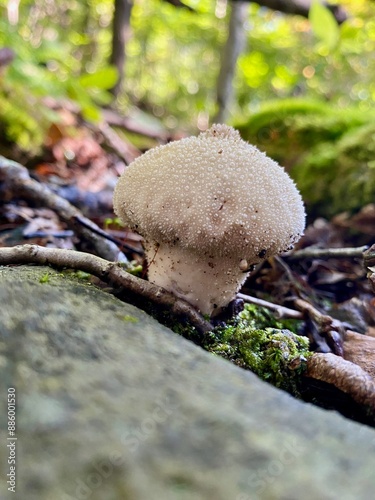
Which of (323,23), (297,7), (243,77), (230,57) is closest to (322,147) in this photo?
(323,23)

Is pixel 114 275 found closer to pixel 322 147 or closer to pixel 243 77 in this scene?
pixel 322 147

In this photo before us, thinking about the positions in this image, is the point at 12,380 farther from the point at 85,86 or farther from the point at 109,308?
the point at 85,86

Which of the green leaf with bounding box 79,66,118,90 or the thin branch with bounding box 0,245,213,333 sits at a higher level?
the green leaf with bounding box 79,66,118,90

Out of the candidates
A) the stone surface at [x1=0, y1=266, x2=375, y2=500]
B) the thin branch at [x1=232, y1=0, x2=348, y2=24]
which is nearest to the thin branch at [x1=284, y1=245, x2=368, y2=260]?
the stone surface at [x1=0, y1=266, x2=375, y2=500]

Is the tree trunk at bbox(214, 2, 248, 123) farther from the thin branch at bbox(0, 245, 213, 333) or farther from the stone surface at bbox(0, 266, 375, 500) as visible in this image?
the stone surface at bbox(0, 266, 375, 500)

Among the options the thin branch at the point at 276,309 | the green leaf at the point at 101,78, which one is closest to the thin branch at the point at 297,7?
the green leaf at the point at 101,78

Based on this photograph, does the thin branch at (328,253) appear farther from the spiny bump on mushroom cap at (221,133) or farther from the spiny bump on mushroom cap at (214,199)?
the spiny bump on mushroom cap at (221,133)

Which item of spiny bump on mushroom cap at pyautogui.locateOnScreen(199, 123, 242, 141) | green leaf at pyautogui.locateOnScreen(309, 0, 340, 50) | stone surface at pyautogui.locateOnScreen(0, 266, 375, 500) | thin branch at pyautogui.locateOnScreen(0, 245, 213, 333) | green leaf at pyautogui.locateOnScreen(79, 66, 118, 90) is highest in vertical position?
green leaf at pyautogui.locateOnScreen(309, 0, 340, 50)
